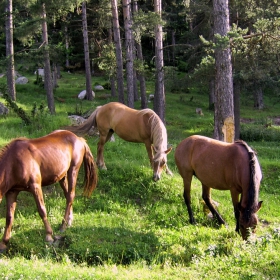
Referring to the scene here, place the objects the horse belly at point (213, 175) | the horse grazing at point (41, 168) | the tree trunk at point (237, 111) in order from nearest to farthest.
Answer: the horse grazing at point (41, 168) < the horse belly at point (213, 175) < the tree trunk at point (237, 111)

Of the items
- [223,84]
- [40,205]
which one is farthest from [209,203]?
[223,84]

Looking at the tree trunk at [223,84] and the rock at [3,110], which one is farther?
the rock at [3,110]

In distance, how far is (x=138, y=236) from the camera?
7500mm

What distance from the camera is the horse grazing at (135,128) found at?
9.32 m

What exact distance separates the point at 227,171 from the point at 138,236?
2.18 meters

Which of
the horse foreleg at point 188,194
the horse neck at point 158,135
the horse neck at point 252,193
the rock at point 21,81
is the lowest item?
the horse foreleg at point 188,194

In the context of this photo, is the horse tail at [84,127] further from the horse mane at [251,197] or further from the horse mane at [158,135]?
the horse mane at [251,197]

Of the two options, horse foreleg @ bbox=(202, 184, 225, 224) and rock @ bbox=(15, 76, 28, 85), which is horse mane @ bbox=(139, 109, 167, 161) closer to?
horse foreleg @ bbox=(202, 184, 225, 224)

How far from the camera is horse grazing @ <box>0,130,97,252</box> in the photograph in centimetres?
709

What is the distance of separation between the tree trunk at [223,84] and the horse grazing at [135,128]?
6.84ft

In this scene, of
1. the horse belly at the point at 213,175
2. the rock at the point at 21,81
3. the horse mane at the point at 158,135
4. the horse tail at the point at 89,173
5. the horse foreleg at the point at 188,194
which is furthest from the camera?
the rock at the point at 21,81

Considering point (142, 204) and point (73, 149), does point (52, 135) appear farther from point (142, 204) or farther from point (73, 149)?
point (142, 204)

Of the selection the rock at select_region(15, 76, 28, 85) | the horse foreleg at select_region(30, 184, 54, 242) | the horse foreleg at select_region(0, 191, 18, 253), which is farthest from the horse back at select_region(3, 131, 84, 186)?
the rock at select_region(15, 76, 28, 85)

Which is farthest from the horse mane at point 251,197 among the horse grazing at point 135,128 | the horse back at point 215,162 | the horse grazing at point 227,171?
the horse grazing at point 135,128
